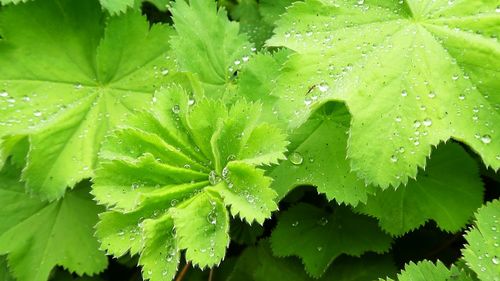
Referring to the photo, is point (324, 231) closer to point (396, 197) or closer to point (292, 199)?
point (292, 199)

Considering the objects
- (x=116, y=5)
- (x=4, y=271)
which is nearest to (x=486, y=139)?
(x=116, y=5)

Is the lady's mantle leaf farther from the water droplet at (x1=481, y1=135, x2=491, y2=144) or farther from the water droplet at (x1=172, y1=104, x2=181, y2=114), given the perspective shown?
the water droplet at (x1=481, y1=135, x2=491, y2=144)

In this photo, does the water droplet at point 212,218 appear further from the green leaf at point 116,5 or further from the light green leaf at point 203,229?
the green leaf at point 116,5

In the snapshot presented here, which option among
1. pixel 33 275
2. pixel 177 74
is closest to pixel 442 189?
pixel 177 74

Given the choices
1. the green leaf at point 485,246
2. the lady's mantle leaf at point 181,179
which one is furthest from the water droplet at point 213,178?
the green leaf at point 485,246

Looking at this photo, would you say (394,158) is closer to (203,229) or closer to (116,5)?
(203,229)

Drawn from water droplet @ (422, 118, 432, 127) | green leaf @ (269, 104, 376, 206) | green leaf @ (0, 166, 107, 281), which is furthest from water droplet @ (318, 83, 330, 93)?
green leaf @ (0, 166, 107, 281)
